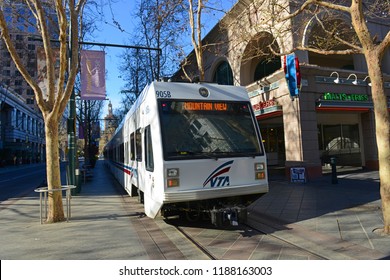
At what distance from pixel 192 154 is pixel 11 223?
534 centimetres

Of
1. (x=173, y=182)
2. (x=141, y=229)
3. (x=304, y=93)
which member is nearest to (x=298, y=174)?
(x=304, y=93)

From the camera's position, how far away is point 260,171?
651cm

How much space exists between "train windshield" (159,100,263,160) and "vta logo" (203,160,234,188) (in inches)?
8.9

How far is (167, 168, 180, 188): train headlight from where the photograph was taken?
226 inches

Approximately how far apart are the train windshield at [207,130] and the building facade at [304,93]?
16.6ft

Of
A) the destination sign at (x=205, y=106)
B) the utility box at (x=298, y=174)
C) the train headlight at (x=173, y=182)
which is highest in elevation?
the destination sign at (x=205, y=106)

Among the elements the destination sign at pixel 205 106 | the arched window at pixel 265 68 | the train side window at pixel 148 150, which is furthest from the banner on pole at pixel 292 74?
the train side window at pixel 148 150

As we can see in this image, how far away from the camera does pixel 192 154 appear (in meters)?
5.98

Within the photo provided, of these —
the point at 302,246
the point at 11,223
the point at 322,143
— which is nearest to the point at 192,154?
the point at 302,246

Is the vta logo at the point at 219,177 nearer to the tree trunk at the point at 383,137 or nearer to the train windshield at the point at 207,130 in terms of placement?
the train windshield at the point at 207,130

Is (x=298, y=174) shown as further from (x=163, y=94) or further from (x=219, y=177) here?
(x=163, y=94)

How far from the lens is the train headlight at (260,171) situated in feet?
21.3

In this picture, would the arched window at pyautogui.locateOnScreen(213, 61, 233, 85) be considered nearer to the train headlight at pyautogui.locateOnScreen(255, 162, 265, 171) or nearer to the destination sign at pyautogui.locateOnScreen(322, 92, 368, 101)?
the destination sign at pyautogui.locateOnScreen(322, 92, 368, 101)

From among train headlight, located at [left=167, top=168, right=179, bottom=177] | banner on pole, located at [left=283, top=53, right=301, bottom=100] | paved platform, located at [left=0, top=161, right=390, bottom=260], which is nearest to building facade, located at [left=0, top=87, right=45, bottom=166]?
banner on pole, located at [left=283, top=53, right=301, bottom=100]
